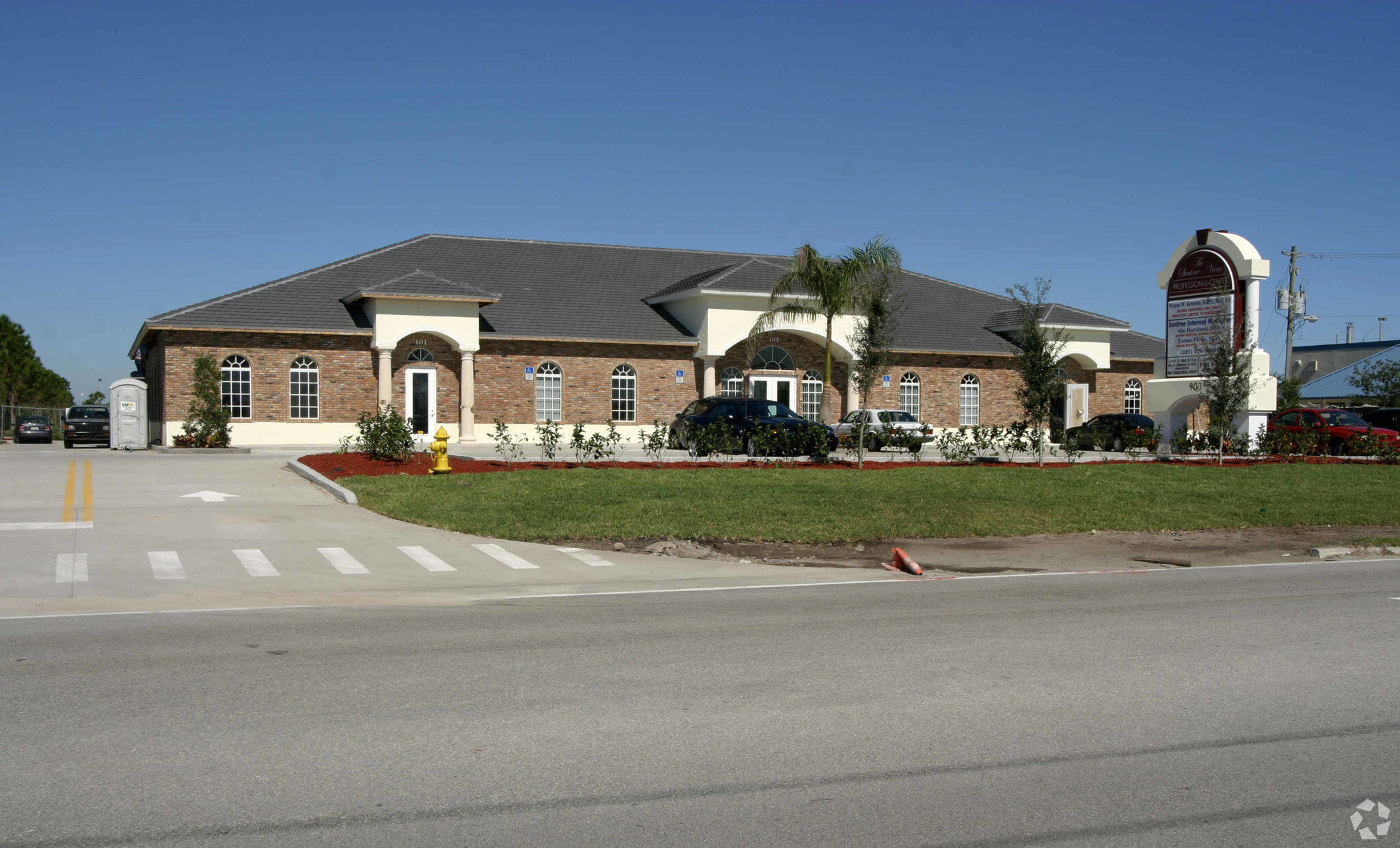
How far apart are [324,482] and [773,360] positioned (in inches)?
887

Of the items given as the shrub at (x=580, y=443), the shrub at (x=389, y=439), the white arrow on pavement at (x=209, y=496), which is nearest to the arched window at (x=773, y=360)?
the shrub at (x=580, y=443)

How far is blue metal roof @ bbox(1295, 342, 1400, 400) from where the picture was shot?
7069 cm

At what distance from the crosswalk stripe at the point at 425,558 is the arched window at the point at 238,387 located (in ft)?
71.4

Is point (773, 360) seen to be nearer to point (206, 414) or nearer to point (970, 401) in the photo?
point (970, 401)

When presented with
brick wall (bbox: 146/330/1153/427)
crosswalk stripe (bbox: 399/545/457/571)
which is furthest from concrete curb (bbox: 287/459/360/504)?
brick wall (bbox: 146/330/1153/427)

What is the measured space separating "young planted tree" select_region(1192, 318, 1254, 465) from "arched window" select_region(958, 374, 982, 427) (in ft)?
46.4

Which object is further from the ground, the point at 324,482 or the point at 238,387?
the point at 238,387

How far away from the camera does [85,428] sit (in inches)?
1499

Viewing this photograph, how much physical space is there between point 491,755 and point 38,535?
1120cm

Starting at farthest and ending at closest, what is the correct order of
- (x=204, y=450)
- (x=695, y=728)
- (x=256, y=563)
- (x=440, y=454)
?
(x=204, y=450)
(x=440, y=454)
(x=256, y=563)
(x=695, y=728)

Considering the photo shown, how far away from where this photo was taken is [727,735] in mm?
5926

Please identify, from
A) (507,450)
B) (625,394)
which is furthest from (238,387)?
(625,394)

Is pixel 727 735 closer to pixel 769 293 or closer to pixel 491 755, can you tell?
pixel 491 755

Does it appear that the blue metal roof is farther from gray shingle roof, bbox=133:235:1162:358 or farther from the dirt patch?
the dirt patch
